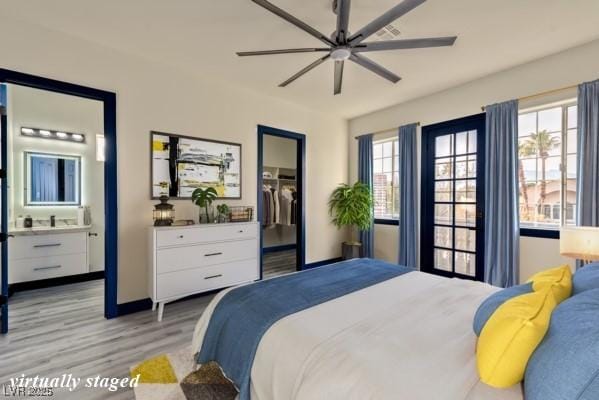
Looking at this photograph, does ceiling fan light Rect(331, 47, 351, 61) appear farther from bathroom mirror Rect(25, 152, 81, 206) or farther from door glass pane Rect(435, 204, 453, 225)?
bathroom mirror Rect(25, 152, 81, 206)

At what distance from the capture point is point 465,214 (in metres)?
3.64

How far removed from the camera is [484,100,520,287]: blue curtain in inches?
120

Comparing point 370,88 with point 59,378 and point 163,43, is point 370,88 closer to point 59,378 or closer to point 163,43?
point 163,43

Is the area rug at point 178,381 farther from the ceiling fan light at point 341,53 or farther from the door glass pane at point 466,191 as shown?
the door glass pane at point 466,191

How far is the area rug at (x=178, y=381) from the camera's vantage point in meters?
1.63

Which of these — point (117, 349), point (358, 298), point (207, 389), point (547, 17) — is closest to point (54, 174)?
point (117, 349)

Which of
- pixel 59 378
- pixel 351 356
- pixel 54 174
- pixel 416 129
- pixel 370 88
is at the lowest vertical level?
pixel 59 378

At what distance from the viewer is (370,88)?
363 cm

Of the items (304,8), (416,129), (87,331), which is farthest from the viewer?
(416,129)

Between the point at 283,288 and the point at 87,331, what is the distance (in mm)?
2026

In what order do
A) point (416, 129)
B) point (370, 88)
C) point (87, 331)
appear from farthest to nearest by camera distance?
point (416, 129)
point (370, 88)
point (87, 331)

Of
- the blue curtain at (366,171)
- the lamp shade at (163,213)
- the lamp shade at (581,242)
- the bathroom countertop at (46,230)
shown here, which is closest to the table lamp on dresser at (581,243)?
the lamp shade at (581,242)

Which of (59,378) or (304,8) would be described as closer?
(59,378)

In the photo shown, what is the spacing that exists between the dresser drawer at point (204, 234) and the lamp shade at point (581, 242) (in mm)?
2847
